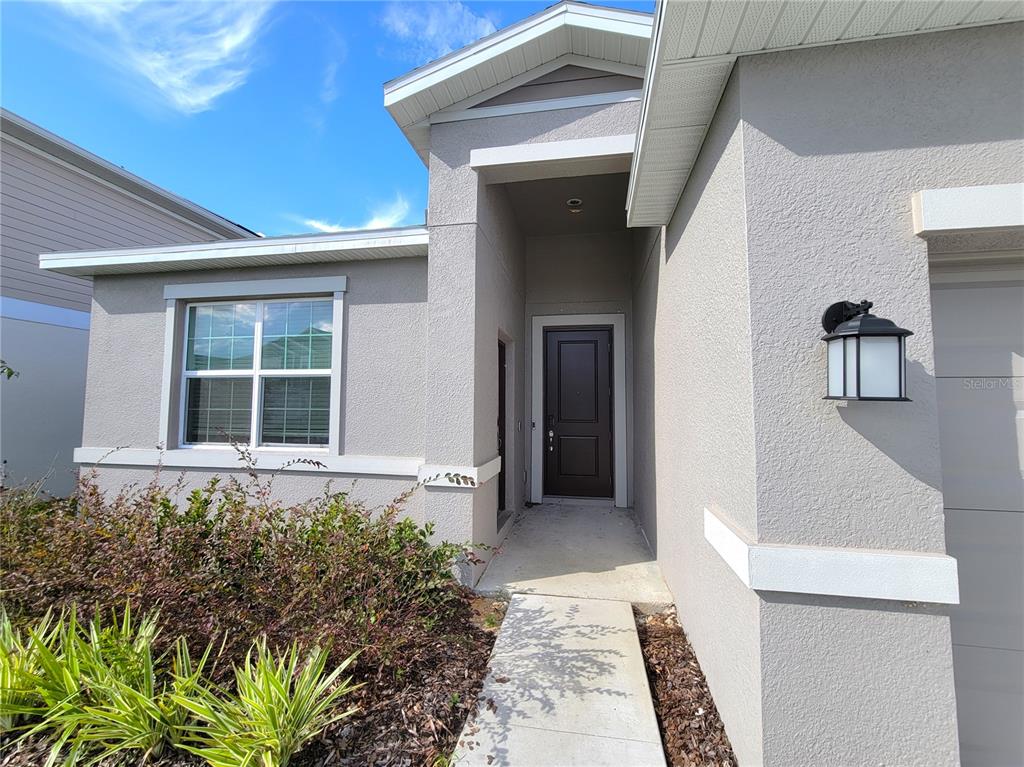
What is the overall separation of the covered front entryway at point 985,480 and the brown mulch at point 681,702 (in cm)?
100

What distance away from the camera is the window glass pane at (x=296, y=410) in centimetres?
436

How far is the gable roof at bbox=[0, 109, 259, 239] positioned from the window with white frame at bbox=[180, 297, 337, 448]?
472 cm

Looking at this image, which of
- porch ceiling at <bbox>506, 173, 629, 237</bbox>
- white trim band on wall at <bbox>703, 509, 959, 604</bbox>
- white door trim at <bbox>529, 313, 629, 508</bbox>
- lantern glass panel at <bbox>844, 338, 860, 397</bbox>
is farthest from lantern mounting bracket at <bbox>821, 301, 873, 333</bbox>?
white door trim at <bbox>529, 313, 629, 508</bbox>

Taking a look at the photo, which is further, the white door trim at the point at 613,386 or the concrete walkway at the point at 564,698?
the white door trim at the point at 613,386

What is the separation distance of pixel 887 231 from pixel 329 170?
7.94 m

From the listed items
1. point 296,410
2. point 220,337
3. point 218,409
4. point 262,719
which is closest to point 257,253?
point 220,337

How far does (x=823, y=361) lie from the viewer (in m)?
1.62

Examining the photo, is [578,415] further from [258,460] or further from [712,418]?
[258,460]

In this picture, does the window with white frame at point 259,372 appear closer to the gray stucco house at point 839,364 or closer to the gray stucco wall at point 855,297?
the gray stucco house at point 839,364

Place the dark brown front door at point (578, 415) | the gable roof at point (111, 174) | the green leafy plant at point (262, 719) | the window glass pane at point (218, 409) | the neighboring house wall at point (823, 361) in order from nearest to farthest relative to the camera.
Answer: the neighboring house wall at point (823, 361)
the green leafy plant at point (262, 719)
the window glass pane at point (218, 409)
the dark brown front door at point (578, 415)
the gable roof at point (111, 174)

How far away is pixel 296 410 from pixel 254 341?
96 centimetres

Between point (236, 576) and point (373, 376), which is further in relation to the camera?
point (373, 376)

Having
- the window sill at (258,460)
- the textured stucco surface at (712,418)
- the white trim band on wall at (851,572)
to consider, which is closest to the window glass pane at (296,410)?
the window sill at (258,460)

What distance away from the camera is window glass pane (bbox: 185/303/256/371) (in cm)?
464
